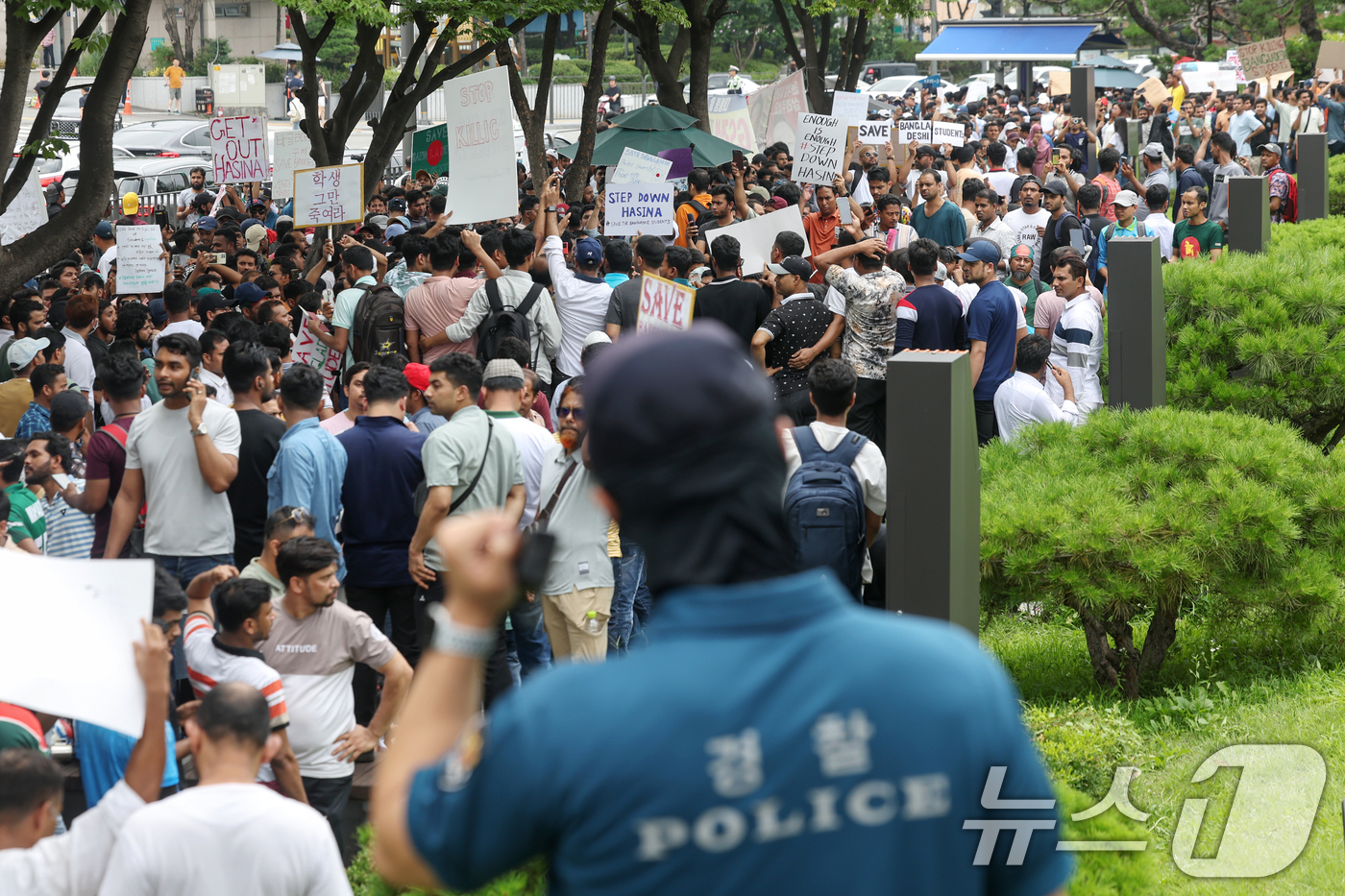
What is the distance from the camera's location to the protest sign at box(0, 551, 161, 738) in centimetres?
333

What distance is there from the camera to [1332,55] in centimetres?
2214

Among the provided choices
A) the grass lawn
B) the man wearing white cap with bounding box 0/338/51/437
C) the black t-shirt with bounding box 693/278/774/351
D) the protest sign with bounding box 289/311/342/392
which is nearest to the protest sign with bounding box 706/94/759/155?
the black t-shirt with bounding box 693/278/774/351

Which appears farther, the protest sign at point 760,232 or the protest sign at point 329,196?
the protest sign at point 329,196

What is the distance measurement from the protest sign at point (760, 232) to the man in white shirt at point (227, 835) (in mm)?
6474

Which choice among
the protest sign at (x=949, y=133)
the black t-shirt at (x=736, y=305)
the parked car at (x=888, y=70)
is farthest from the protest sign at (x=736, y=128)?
the parked car at (x=888, y=70)

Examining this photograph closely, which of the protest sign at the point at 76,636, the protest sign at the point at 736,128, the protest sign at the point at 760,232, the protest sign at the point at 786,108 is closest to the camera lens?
the protest sign at the point at 76,636

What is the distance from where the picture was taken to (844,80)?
26609 millimetres

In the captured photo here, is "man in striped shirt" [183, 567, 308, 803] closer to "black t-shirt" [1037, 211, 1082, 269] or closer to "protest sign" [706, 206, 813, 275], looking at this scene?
"protest sign" [706, 206, 813, 275]


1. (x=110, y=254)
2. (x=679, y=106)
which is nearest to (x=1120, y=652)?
(x=110, y=254)

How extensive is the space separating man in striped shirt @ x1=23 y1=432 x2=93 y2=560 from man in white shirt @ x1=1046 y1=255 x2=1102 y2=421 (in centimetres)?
552

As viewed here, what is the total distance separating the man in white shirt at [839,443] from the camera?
5.56 metres

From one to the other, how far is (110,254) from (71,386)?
19.8 feet

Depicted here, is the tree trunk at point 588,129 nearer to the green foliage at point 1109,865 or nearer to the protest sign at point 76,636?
the protest sign at point 76,636

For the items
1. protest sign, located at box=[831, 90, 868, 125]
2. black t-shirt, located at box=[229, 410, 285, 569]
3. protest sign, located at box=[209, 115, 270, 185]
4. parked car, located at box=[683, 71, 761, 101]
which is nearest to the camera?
black t-shirt, located at box=[229, 410, 285, 569]
